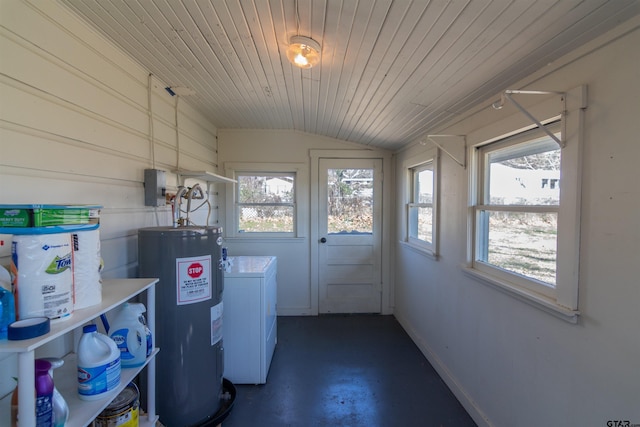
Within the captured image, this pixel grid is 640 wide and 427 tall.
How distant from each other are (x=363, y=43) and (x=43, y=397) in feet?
6.10

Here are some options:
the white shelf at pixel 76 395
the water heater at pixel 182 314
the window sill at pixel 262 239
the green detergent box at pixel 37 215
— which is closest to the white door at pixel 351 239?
the window sill at pixel 262 239

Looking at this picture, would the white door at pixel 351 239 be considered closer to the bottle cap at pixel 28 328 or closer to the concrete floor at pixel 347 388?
the concrete floor at pixel 347 388

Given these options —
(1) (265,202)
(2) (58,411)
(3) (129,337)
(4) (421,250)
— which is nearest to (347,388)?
(4) (421,250)

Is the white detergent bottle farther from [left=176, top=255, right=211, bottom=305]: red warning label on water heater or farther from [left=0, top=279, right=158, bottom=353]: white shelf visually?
[left=176, top=255, right=211, bottom=305]: red warning label on water heater

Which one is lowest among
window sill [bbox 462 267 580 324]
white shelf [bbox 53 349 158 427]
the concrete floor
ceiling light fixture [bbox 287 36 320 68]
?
the concrete floor

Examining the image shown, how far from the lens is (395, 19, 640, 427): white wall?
41.5 inches

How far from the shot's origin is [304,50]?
5.07ft

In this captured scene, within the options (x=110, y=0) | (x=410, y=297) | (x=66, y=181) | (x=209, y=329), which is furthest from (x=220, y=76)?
(x=410, y=297)

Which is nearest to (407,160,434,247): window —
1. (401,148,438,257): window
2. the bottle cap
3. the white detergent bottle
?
(401,148,438,257): window

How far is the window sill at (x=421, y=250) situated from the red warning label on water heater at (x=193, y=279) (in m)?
1.93

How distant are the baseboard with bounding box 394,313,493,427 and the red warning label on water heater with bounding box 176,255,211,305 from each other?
1.95 metres

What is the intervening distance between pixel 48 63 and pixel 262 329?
2101mm

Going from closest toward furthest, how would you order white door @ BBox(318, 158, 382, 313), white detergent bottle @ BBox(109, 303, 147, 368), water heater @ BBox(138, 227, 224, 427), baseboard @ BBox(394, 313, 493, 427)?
white detergent bottle @ BBox(109, 303, 147, 368) → water heater @ BBox(138, 227, 224, 427) → baseboard @ BBox(394, 313, 493, 427) → white door @ BBox(318, 158, 382, 313)

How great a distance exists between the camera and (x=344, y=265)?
3.87 meters
